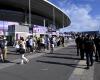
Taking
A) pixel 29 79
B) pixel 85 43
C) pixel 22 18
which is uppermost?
pixel 22 18

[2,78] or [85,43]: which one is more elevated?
[85,43]

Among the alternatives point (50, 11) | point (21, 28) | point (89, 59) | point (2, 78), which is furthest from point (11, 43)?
point (2, 78)

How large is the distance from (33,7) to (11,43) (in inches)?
1081

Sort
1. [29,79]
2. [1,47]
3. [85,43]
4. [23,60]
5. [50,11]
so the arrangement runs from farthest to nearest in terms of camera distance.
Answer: [50,11], [1,47], [23,60], [85,43], [29,79]

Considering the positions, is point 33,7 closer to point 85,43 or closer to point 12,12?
point 12,12

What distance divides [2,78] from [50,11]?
88.0 meters

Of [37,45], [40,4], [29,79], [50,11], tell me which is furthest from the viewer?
[50,11]

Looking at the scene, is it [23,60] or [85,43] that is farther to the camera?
[23,60]

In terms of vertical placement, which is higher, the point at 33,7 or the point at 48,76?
the point at 33,7

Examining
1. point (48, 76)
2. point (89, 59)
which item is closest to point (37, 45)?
point (89, 59)

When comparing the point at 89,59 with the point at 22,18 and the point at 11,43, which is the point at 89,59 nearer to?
the point at 11,43

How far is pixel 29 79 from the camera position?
45.2 ft

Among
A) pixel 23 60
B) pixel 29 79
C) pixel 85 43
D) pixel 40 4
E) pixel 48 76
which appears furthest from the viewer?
pixel 40 4

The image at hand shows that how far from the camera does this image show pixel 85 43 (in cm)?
1820
